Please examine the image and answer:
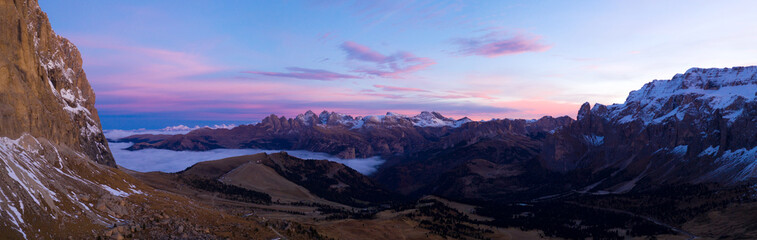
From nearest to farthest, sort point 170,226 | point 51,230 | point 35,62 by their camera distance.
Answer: point 51,230, point 170,226, point 35,62

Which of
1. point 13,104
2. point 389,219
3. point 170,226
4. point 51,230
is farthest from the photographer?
point 389,219

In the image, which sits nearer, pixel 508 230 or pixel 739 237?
pixel 739 237

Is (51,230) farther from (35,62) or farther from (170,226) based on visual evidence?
(35,62)

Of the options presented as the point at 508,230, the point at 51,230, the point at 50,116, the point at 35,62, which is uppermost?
the point at 35,62

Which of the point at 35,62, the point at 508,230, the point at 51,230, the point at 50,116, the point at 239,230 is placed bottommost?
the point at 508,230

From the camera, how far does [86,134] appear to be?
160 m

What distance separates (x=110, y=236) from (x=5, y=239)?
10939mm

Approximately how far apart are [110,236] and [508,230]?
168014 mm

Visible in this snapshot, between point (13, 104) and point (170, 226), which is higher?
point (13, 104)

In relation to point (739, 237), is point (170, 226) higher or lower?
higher

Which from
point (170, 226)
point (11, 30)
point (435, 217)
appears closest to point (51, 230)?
point (170, 226)

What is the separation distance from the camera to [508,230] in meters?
197

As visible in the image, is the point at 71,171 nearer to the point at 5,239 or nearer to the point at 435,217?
the point at 5,239

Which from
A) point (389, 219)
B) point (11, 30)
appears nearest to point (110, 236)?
point (11, 30)
